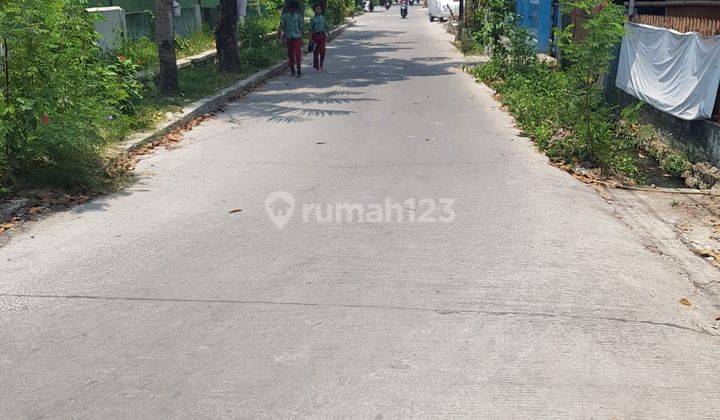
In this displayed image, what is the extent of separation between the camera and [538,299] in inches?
183

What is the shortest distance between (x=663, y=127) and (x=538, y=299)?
277 inches

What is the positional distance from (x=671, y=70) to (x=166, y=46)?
8599 mm

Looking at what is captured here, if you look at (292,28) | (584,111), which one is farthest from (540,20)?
(584,111)

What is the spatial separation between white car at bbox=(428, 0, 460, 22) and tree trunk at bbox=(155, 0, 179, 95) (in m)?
34.8

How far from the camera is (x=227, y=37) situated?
1642cm

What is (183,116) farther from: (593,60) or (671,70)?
(671,70)

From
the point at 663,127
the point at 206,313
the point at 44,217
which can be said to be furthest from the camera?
the point at 663,127

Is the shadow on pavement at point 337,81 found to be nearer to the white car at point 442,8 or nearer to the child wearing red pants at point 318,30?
the child wearing red pants at point 318,30

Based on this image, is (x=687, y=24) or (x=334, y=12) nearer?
(x=687, y=24)

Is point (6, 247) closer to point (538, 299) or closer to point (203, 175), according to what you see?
point (203, 175)

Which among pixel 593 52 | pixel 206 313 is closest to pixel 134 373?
pixel 206 313

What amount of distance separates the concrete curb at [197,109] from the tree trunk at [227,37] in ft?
2.29

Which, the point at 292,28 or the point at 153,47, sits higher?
the point at 292,28

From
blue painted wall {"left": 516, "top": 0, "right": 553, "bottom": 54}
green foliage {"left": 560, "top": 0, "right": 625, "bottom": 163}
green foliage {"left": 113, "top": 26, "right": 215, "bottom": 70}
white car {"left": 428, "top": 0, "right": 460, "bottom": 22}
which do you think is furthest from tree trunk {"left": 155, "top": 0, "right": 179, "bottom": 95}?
white car {"left": 428, "top": 0, "right": 460, "bottom": 22}
